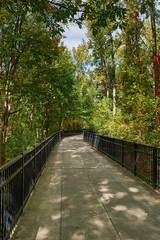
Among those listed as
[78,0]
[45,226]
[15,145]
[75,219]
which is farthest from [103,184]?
[15,145]

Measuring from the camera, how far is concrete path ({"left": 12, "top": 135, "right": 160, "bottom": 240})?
385 centimetres

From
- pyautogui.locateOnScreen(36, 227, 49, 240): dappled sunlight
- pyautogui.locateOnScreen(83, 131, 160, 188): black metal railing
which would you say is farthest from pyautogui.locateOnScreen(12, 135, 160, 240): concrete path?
pyautogui.locateOnScreen(83, 131, 160, 188): black metal railing

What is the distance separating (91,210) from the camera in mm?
4863

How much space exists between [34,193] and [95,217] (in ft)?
7.96

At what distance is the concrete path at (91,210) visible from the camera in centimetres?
385

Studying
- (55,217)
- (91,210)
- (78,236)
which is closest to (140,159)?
(91,210)

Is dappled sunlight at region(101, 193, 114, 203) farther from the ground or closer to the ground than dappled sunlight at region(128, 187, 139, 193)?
farther from the ground

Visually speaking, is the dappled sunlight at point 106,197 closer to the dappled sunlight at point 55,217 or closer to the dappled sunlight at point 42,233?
the dappled sunlight at point 55,217

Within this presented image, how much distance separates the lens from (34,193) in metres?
6.21

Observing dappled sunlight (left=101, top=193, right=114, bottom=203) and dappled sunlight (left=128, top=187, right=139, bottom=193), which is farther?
dappled sunlight (left=128, top=187, right=139, bottom=193)

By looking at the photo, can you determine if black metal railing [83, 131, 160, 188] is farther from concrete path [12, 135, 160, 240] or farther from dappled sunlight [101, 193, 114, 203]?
dappled sunlight [101, 193, 114, 203]

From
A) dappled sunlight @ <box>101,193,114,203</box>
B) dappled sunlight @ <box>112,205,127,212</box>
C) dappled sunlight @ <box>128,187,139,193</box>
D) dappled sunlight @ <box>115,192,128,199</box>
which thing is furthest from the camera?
dappled sunlight @ <box>128,187,139,193</box>

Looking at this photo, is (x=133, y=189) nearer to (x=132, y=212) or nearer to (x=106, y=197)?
(x=106, y=197)

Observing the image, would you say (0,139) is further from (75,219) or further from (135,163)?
(75,219)
